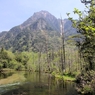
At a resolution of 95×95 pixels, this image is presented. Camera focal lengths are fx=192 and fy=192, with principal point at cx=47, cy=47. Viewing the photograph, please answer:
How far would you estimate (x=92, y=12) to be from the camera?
2061 centimetres

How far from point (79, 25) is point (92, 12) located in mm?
1941

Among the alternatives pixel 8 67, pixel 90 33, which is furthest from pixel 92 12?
pixel 8 67

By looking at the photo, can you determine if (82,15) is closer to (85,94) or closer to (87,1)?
(87,1)

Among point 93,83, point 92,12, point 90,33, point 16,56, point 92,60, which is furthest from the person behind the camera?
point 16,56

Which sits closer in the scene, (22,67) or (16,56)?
(22,67)

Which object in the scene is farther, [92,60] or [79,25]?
[92,60]

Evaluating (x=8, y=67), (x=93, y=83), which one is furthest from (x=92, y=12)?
(x=8, y=67)

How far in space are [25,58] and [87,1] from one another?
114m

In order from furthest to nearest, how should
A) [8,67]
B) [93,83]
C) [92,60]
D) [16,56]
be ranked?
[16,56] → [8,67] → [92,60] → [93,83]

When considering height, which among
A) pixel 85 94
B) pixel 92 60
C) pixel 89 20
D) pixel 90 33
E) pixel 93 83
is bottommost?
pixel 85 94

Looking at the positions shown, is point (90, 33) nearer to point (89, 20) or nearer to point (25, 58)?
point (89, 20)

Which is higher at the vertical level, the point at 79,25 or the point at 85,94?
the point at 79,25

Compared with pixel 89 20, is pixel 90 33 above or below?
below

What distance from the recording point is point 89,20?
2152cm
